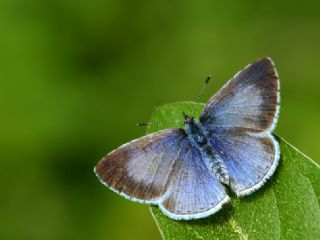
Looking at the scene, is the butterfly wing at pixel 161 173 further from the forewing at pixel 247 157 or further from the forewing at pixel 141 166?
the forewing at pixel 247 157

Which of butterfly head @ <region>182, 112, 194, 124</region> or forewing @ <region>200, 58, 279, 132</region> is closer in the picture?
forewing @ <region>200, 58, 279, 132</region>

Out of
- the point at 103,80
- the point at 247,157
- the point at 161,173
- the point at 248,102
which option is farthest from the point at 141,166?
the point at 103,80

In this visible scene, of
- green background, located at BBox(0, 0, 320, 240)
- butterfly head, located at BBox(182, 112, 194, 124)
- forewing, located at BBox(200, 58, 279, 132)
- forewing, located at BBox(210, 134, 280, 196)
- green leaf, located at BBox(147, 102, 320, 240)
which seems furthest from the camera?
green background, located at BBox(0, 0, 320, 240)

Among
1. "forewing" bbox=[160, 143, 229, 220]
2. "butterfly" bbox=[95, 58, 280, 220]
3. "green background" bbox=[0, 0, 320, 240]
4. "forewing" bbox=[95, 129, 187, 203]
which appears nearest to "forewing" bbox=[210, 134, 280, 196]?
"butterfly" bbox=[95, 58, 280, 220]

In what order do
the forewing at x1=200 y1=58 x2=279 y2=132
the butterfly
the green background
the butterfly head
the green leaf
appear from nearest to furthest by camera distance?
the green leaf, the butterfly, the forewing at x1=200 y1=58 x2=279 y2=132, the butterfly head, the green background

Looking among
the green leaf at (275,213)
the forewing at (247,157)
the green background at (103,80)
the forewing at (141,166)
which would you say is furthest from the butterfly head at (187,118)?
→ the green background at (103,80)

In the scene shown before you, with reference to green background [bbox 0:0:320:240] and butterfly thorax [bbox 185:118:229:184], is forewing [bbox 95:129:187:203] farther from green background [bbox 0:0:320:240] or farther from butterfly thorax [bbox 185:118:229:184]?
green background [bbox 0:0:320:240]

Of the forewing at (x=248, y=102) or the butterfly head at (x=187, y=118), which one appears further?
the butterfly head at (x=187, y=118)

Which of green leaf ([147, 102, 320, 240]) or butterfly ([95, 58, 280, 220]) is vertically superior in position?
butterfly ([95, 58, 280, 220])

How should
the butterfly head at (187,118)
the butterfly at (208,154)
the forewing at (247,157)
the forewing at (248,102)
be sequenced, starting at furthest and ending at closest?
the butterfly head at (187,118) → the forewing at (248,102) → the butterfly at (208,154) → the forewing at (247,157)
